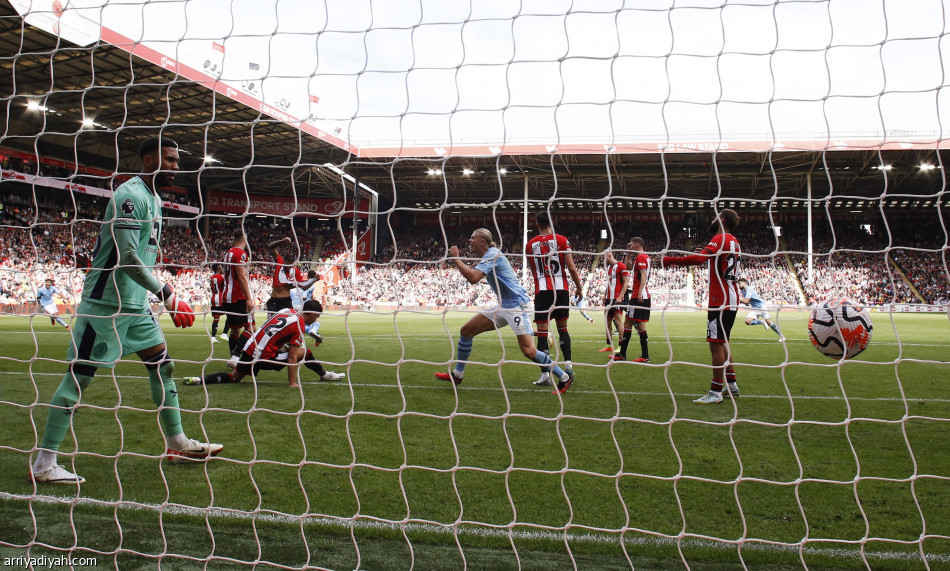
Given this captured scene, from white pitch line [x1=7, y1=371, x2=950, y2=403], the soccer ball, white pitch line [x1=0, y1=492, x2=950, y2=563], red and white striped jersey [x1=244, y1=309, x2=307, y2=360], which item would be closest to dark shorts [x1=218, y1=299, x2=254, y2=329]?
white pitch line [x1=7, y1=371, x2=950, y2=403]

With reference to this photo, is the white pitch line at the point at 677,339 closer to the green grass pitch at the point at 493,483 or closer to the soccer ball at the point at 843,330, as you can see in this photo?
the green grass pitch at the point at 493,483

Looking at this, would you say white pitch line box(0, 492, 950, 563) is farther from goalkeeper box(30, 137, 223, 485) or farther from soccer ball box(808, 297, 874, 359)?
soccer ball box(808, 297, 874, 359)

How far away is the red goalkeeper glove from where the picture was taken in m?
3.35

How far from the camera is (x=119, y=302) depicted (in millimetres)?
3320

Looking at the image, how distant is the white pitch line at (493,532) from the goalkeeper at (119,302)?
0.40m

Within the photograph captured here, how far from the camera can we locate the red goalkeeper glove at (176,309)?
3.35 meters

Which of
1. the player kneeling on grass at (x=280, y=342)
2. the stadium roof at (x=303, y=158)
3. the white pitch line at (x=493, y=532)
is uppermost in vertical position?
the stadium roof at (x=303, y=158)

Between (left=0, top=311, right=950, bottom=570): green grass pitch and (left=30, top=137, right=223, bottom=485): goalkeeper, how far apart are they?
0.14 metres

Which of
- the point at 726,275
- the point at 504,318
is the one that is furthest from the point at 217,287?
the point at 726,275

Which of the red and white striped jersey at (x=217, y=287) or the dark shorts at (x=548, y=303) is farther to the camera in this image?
the red and white striped jersey at (x=217, y=287)

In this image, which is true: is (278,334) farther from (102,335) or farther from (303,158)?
(303,158)

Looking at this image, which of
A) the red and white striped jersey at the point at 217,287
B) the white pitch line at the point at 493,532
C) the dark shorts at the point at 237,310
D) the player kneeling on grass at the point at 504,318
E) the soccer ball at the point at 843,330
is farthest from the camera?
the red and white striped jersey at the point at 217,287

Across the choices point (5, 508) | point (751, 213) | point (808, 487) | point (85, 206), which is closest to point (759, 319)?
point (808, 487)

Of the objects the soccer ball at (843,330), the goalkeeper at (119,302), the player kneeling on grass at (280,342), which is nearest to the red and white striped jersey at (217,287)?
the player kneeling on grass at (280,342)
